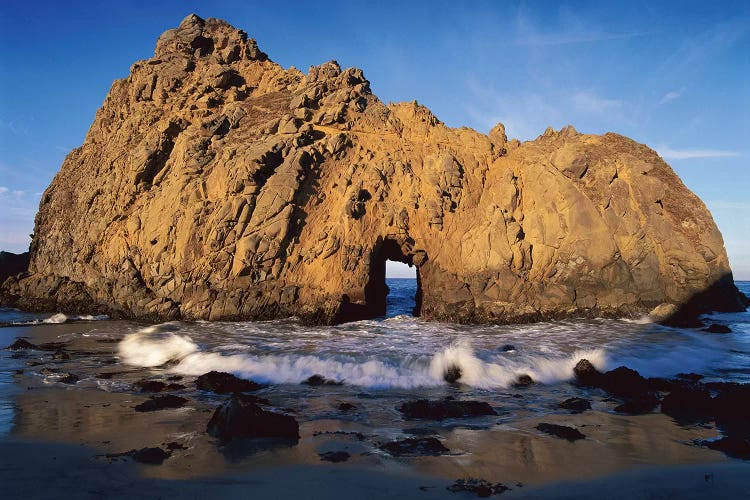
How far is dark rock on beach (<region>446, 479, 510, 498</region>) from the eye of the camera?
5.25 m

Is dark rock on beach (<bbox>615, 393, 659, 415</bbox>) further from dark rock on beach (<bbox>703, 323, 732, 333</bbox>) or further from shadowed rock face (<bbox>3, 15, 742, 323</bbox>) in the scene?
shadowed rock face (<bbox>3, 15, 742, 323</bbox>)

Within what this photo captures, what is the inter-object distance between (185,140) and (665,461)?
24521 millimetres

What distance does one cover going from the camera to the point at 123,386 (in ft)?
33.8

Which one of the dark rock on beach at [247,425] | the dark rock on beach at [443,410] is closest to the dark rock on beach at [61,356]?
the dark rock on beach at [247,425]

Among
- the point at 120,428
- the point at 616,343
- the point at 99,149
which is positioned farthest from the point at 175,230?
the point at 616,343

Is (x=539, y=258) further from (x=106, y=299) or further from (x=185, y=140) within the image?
(x=106, y=299)

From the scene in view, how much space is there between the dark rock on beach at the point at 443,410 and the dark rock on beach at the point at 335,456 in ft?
7.18

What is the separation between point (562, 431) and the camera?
739cm

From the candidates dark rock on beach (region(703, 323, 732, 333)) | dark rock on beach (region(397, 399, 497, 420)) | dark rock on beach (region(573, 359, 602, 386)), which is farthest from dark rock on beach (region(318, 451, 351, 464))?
dark rock on beach (region(703, 323, 732, 333))

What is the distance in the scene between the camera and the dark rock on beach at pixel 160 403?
8539 millimetres

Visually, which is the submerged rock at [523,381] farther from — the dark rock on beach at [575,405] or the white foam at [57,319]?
the white foam at [57,319]

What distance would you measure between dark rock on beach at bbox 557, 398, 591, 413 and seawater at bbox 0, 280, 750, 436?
38cm

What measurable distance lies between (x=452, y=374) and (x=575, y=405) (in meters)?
3.17

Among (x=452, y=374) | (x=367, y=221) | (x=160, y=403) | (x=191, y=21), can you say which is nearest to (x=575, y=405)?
(x=452, y=374)
